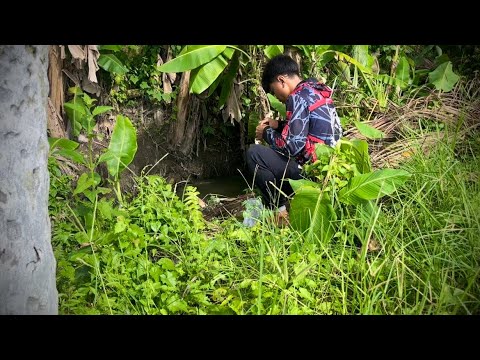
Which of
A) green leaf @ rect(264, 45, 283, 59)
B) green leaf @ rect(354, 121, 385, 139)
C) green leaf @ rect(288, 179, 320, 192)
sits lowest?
green leaf @ rect(288, 179, 320, 192)

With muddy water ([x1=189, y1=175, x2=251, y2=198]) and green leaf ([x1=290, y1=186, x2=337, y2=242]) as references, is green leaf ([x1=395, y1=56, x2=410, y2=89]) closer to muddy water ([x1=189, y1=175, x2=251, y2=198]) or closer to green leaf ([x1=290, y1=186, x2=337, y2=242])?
muddy water ([x1=189, y1=175, x2=251, y2=198])

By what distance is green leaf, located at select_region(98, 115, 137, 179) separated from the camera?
3.53 meters

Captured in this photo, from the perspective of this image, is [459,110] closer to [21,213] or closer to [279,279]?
[279,279]

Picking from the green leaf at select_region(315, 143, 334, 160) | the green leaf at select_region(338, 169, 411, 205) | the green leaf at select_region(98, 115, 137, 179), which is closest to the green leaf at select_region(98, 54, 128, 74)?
the green leaf at select_region(98, 115, 137, 179)

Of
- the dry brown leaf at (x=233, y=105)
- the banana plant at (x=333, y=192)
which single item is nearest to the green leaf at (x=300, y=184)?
the banana plant at (x=333, y=192)

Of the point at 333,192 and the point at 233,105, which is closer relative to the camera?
the point at 333,192

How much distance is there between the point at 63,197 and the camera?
151 inches

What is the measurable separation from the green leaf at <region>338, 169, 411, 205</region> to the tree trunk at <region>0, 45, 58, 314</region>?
5.56 feet

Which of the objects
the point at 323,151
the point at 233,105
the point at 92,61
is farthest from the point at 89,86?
the point at 323,151

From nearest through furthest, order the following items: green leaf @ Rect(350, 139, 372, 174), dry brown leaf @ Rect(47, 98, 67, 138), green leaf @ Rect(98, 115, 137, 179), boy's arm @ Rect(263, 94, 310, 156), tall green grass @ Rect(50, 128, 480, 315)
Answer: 1. tall green grass @ Rect(50, 128, 480, 315)
2. green leaf @ Rect(350, 139, 372, 174)
3. green leaf @ Rect(98, 115, 137, 179)
4. boy's arm @ Rect(263, 94, 310, 156)
5. dry brown leaf @ Rect(47, 98, 67, 138)

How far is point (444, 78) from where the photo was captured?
16.5ft

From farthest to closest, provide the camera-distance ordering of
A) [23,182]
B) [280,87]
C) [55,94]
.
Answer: [55,94], [280,87], [23,182]

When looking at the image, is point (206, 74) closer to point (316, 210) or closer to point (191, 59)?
point (191, 59)

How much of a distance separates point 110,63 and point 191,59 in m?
1.30
